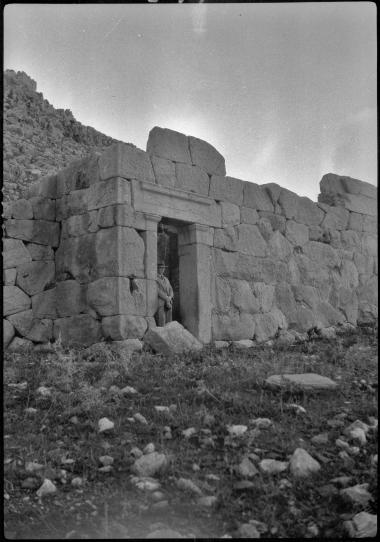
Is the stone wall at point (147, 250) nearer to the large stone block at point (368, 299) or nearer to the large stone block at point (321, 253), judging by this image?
the large stone block at point (321, 253)

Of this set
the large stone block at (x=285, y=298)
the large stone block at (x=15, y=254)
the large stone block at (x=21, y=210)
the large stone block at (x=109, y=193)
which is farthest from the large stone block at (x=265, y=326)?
the large stone block at (x=21, y=210)

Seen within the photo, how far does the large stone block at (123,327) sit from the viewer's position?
743 centimetres

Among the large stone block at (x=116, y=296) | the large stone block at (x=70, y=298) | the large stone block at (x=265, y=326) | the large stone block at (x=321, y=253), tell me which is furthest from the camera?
the large stone block at (x=321, y=253)

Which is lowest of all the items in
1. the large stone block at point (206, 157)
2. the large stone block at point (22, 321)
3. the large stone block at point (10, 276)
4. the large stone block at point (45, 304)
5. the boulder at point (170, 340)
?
the boulder at point (170, 340)

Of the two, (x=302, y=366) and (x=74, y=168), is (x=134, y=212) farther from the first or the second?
(x=302, y=366)

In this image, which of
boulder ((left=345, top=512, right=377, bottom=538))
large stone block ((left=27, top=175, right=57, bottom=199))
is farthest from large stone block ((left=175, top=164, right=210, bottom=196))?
boulder ((left=345, top=512, right=377, bottom=538))

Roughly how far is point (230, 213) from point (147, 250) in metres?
1.98

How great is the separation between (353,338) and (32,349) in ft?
15.6

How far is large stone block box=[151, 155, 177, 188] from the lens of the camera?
833 cm

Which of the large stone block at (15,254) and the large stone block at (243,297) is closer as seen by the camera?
the large stone block at (15,254)

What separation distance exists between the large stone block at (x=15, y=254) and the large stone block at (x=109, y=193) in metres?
1.17

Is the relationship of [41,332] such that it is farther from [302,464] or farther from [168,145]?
[302,464]

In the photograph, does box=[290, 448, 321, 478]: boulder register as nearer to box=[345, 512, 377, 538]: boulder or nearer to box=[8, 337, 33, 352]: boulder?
box=[345, 512, 377, 538]: boulder

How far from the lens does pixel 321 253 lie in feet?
36.0
